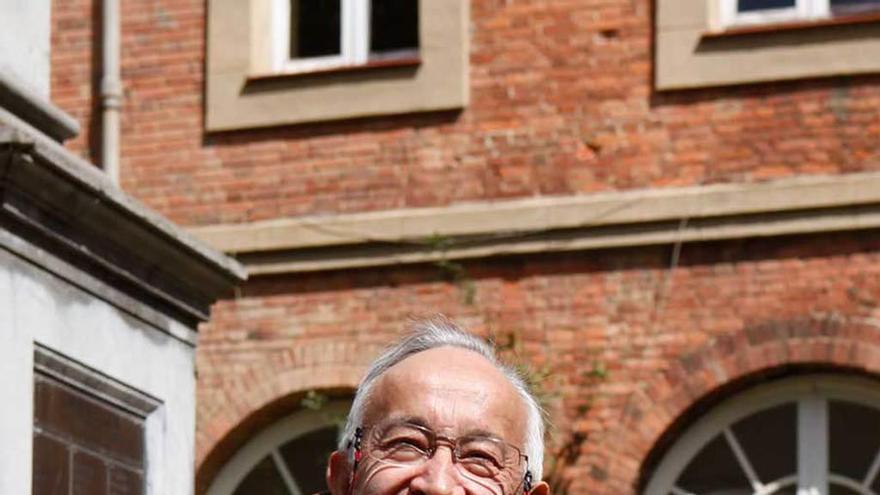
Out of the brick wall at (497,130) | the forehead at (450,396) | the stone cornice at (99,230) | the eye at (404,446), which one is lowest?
the eye at (404,446)

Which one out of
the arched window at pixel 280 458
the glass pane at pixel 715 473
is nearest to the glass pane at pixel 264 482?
the arched window at pixel 280 458

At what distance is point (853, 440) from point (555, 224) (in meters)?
1.81

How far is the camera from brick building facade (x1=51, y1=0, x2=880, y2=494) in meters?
16.8

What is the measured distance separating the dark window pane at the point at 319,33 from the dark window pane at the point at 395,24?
225 millimetres

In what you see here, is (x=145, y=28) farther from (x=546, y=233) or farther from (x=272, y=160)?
(x=546, y=233)

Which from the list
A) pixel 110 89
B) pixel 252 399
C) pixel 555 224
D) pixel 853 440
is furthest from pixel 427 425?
pixel 110 89

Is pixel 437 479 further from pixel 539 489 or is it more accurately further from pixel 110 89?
pixel 110 89

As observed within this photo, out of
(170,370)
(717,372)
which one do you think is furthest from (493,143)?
(170,370)

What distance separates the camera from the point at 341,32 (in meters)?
18.0

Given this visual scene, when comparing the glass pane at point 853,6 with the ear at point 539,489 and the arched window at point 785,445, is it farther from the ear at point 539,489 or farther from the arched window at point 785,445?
the ear at point 539,489

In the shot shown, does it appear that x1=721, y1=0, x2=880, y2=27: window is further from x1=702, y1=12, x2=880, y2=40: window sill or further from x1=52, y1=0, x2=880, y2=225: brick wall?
x1=52, y1=0, x2=880, y2=225: brick wall

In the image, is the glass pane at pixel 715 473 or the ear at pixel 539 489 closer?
the ear at pixel 539 489

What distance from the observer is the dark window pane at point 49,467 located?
9375 millimetres

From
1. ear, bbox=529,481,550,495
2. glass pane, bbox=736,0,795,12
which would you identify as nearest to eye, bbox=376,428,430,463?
ear, bbox=529,481,550,495
